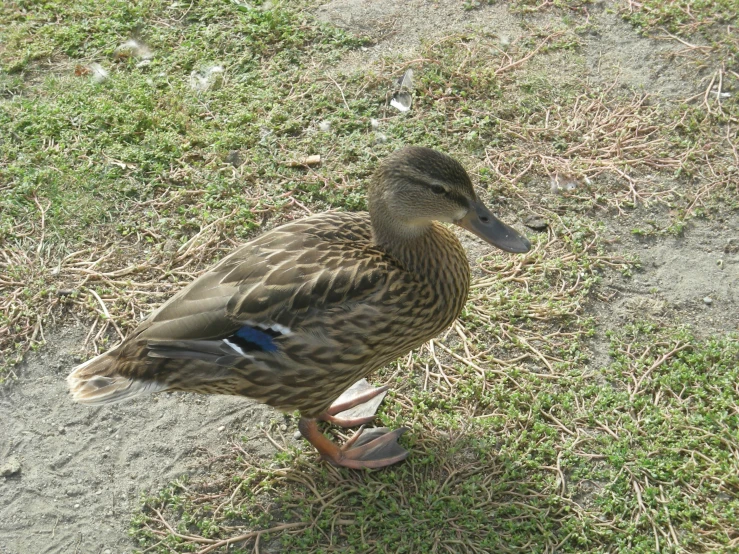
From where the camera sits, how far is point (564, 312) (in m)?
4.12

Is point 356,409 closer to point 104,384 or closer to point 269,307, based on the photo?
point 269,307

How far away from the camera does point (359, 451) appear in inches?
143

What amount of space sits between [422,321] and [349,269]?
0.44 metres

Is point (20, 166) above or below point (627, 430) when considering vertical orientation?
above

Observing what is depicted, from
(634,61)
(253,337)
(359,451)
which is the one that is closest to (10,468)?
(253,337)

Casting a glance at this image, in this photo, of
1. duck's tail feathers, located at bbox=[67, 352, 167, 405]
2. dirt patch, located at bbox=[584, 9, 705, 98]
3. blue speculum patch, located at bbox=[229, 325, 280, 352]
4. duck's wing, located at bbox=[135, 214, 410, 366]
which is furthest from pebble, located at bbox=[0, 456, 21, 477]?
dirt patch, located at bbox=[584, 9, 705, 98]

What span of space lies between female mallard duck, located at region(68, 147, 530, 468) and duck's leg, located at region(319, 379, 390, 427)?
18cm

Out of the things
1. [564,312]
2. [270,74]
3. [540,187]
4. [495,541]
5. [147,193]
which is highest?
[270,74]

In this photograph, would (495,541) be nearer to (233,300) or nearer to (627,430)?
(627,430)

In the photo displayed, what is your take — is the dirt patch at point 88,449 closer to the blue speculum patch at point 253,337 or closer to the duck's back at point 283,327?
the duck's back at point 283,327

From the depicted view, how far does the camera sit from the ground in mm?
3471

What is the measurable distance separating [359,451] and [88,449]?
1.39 m

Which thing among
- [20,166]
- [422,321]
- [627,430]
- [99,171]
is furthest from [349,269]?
[20,166]

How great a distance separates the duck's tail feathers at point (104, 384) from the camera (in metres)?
3.39
